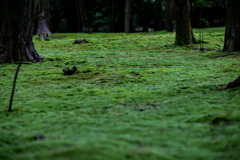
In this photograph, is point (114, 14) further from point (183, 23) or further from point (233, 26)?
point (233, 26)

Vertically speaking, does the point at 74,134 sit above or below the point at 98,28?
below

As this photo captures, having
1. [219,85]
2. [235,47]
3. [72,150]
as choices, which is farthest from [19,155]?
[235,47]

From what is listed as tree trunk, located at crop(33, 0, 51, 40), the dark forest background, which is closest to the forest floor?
tree trunk, located at crop(33, 0, 51, 40)

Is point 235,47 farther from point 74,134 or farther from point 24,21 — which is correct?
point 74,134

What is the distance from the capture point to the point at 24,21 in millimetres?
8008

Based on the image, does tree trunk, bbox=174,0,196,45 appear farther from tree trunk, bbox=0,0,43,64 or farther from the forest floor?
tree trunk, bbox=0,0,43,64

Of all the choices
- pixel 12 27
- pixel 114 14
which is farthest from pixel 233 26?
pixel 114 14

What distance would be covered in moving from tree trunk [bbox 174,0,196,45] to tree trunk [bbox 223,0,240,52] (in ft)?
7.85

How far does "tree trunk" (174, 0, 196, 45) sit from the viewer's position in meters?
10.9

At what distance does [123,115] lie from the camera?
326 centimetres

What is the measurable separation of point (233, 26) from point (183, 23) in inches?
108

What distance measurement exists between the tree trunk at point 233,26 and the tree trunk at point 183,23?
7.85 ft

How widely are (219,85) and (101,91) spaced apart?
204cm

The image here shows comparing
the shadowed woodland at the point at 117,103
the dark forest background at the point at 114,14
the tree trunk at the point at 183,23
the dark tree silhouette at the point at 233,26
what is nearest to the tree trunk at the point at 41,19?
the shadowed woodland at the point at 117,103
